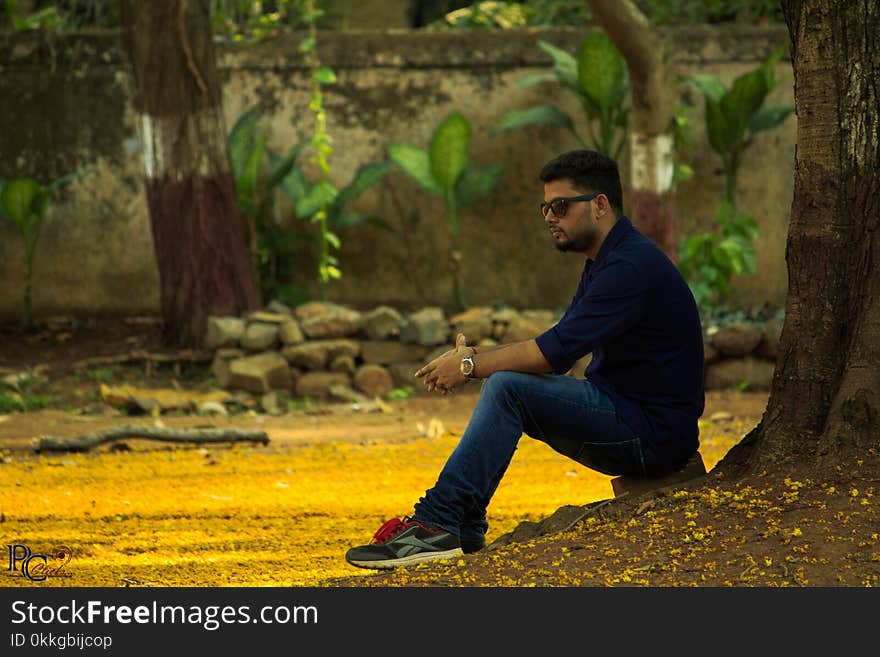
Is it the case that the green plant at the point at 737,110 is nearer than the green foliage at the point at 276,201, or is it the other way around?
the green plant at the point at 737,110

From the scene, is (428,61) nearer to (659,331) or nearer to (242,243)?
(242,243)

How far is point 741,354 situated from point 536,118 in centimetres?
214

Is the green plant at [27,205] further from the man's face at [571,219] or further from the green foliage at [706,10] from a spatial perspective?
the man's face at [571,219]

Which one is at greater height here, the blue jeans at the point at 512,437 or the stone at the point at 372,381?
the blue jeans at the point at 512,437

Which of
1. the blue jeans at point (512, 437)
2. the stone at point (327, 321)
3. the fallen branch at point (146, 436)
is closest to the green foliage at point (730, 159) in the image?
the stone at point (327, 321)

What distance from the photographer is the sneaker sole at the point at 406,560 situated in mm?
4387

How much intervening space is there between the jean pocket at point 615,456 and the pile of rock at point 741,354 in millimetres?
Answer: 4458

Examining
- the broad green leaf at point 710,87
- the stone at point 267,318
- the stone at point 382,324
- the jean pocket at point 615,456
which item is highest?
the broad green leaf at point 710,87

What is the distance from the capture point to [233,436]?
24.2 ft

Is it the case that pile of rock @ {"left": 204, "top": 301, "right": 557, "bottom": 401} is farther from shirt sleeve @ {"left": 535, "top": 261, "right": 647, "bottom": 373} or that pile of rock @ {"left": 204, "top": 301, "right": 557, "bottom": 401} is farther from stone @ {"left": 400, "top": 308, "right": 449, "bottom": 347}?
shirt sleeve @ {"left": 535, "top": 261, "right": 647, "bottom": 373}

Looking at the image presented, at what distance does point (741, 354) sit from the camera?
9102 mm

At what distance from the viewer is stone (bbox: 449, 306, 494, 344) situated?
9.28m
